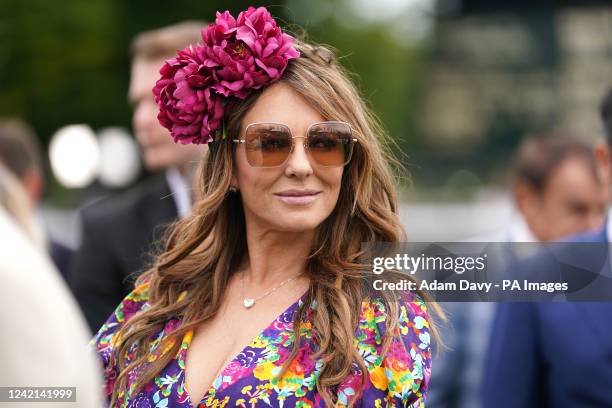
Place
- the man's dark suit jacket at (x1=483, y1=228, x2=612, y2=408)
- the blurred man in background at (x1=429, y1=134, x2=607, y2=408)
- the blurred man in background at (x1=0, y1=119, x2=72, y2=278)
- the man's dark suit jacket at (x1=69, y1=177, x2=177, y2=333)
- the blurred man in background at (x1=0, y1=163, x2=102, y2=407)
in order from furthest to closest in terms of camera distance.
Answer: the blurred man in background at (x1=0, y1=119, x2=72, y2=278) → the blurred man in background at (x1=429, y1=134, x2=607, y2=408) → the man's dark suit jacket at (x1=69, y1=177, x2=177, y2=333) → the man's dark suit jacket at (x1=483, y1=228, x2=612, y2=408) → the blurred man in background at (x1=0, y1=163, x2=102, y2=407)

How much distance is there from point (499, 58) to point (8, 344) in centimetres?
1707

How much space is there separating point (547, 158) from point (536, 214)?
0.38 meters

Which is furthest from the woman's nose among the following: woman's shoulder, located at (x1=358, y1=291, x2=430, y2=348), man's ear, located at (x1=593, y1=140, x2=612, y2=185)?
man's ear, located at (x1=593, y1=140, x2=612, y2=185)

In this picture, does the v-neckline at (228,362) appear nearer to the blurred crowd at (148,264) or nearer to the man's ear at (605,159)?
the blurred crowd at (148,264)

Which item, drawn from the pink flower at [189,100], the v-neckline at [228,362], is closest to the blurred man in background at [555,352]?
the v-neckline at [228,362]

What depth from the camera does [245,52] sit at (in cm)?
311

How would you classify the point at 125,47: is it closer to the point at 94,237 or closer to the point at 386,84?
the point at 94,237

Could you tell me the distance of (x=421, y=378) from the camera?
9.20 ft

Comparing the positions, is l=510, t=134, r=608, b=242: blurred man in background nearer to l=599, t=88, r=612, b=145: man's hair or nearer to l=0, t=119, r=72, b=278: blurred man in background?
l=599, t=88, r=612, b=145: man's hair

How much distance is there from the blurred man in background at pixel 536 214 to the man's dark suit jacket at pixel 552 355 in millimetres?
1017

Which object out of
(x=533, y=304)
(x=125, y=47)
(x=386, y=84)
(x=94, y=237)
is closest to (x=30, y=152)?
(x=94, y=237)

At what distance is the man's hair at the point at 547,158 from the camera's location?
6.37 m

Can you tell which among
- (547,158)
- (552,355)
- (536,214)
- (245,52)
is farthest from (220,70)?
(547,158)

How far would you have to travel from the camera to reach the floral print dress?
276 centimetres
